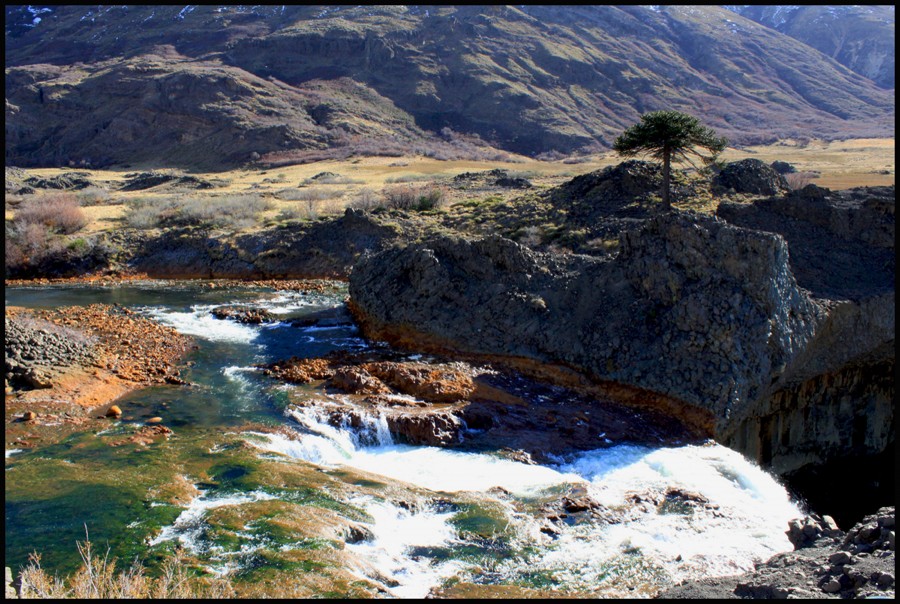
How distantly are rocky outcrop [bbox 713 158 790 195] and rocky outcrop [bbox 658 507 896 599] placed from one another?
67.0 ft

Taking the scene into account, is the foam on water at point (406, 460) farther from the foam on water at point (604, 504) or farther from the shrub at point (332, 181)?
the shrub at point (332, 181)

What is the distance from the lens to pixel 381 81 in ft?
293

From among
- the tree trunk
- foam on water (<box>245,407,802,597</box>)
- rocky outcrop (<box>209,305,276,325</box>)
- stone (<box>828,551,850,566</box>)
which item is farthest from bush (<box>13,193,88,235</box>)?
stone (<box>828,551,850,566</box>)

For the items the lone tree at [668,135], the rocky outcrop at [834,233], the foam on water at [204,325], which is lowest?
the foam on water at [204,325]

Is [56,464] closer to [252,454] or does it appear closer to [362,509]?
[252,454]

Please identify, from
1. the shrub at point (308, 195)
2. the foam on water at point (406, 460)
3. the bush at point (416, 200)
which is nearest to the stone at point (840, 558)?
the foam on water at point (406, 460)

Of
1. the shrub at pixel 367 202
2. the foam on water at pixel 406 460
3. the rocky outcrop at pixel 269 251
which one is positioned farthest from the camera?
the shrub at pixel 367 202

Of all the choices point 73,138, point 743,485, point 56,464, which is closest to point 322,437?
point 56,464

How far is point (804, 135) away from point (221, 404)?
291 feet

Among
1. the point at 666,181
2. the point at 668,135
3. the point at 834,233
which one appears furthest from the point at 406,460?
the point at 666,181

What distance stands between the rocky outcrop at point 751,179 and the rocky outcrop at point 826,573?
67.0 feet

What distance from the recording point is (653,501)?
379 inches

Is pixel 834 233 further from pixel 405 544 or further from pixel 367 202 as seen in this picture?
pixel 367 202

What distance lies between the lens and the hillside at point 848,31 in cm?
11775
